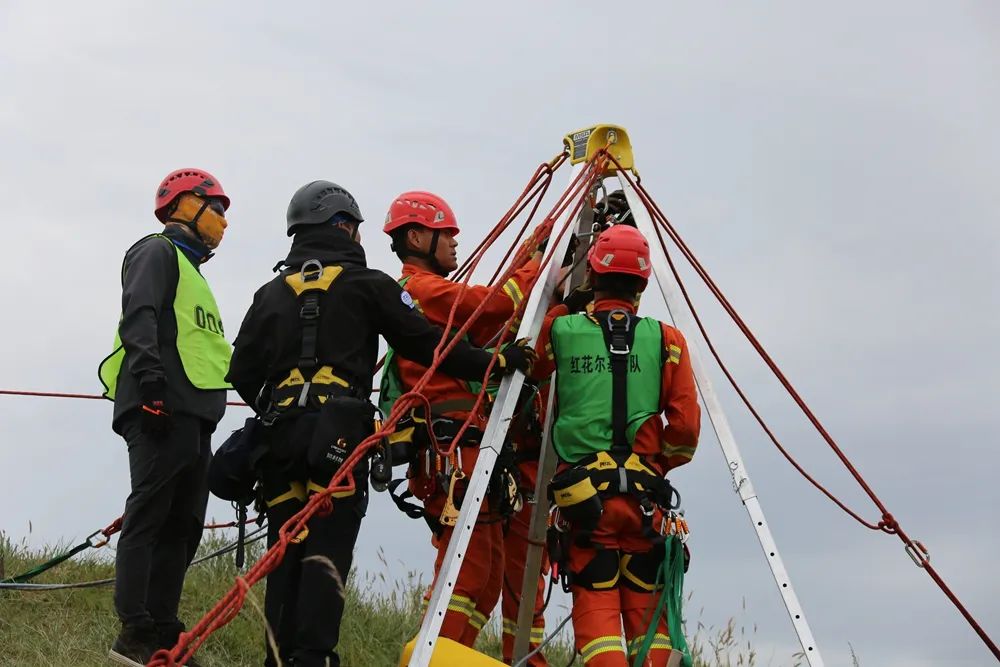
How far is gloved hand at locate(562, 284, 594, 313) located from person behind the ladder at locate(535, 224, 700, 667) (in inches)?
23.5

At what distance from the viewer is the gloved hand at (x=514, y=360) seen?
6.13 meters

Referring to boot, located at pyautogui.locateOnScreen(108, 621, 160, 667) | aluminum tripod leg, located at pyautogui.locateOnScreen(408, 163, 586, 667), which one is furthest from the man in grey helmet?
boot, located at pyautogui.locateOnScreen(108, 621, 160, 667)

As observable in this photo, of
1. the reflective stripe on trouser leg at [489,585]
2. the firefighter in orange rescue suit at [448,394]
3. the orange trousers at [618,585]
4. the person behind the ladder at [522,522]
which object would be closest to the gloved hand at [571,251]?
the firefighter in orange rescue suit at [448,394]

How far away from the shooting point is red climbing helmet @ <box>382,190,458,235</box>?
A: 698cm

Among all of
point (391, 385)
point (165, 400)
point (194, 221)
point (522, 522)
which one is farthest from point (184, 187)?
point (522, 522)

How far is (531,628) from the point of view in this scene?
278 inches

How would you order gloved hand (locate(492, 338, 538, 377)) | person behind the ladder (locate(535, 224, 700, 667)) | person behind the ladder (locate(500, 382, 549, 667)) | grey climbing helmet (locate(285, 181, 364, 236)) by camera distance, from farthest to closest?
person behind the ladder (locate(500, 382, 549, 667)), grey climbing helmet (locate(285, 181, 364, 236)), gloved hand (locate(492, 338, 538, 377)), person behind the ladder (locate(535, 224, 700, 667))

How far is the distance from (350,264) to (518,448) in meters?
1.58

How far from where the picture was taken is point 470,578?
650 cm

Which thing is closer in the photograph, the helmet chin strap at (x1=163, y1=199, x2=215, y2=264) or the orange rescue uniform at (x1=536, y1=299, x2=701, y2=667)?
the orange rescue uniform at (x1=536, y1=299, x2=701, y2=667)

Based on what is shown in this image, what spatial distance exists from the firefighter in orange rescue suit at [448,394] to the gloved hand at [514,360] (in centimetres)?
3

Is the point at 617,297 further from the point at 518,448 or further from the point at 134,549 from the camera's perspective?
the point at 134,549

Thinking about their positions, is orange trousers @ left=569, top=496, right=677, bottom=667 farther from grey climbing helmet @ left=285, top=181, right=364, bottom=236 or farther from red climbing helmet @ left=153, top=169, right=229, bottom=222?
red climbing helmet @ left=153, top=169, right=229, bottom=222

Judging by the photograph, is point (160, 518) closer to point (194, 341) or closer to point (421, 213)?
point (194, 341)
